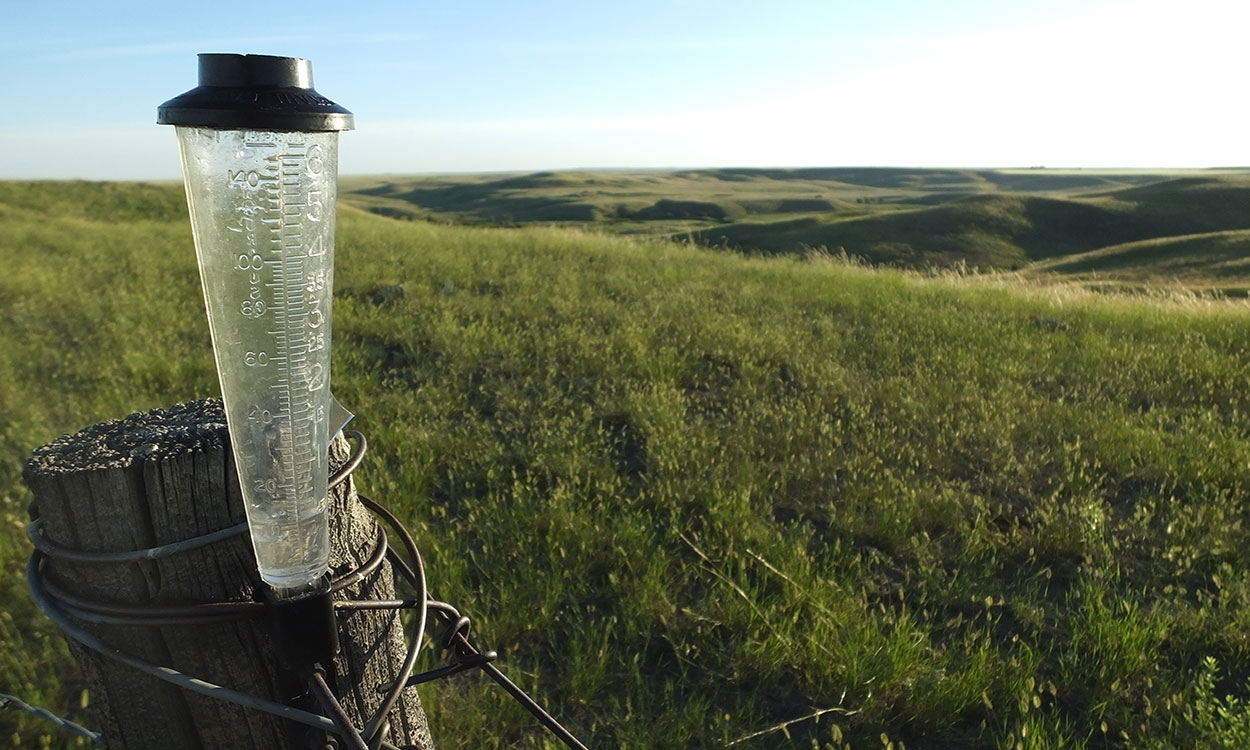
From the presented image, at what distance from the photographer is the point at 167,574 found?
1.34 m

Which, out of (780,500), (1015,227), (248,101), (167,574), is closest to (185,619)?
(167,574)

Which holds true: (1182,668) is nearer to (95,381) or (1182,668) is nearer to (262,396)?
(262,396)

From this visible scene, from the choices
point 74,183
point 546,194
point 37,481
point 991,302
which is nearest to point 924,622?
point 37,481

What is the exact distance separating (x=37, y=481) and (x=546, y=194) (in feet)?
337

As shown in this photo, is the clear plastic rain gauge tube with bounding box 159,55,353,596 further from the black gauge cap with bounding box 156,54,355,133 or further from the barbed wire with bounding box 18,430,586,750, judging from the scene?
the barbed wire with bounding box 18,430,586,750

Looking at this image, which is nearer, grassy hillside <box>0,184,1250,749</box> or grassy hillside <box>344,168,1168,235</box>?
grassy hillside <box>0,184,1250,749</box>

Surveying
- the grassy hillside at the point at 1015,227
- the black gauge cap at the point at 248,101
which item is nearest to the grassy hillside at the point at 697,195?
the grassy hillside at the point at 1015,227

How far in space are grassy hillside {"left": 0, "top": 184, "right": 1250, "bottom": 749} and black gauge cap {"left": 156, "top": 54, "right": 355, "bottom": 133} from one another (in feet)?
6.69

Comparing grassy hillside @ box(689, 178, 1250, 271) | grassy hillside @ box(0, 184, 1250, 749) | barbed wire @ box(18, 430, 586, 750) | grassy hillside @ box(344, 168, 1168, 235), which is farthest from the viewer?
grassy hillside @ box(344, 168, 1168, 235)

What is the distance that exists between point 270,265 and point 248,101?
0.67 feet

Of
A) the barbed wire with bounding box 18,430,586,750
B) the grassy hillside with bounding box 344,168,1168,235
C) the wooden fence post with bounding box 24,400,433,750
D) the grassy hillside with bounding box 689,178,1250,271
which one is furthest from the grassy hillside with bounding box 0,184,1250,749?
the grassy hillside with bounding box 344,168,1168,235

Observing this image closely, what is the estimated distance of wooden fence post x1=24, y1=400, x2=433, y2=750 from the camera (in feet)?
4.36

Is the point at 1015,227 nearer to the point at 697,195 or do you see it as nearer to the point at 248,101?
the point at 248,101

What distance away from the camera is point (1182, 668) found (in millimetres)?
2691
